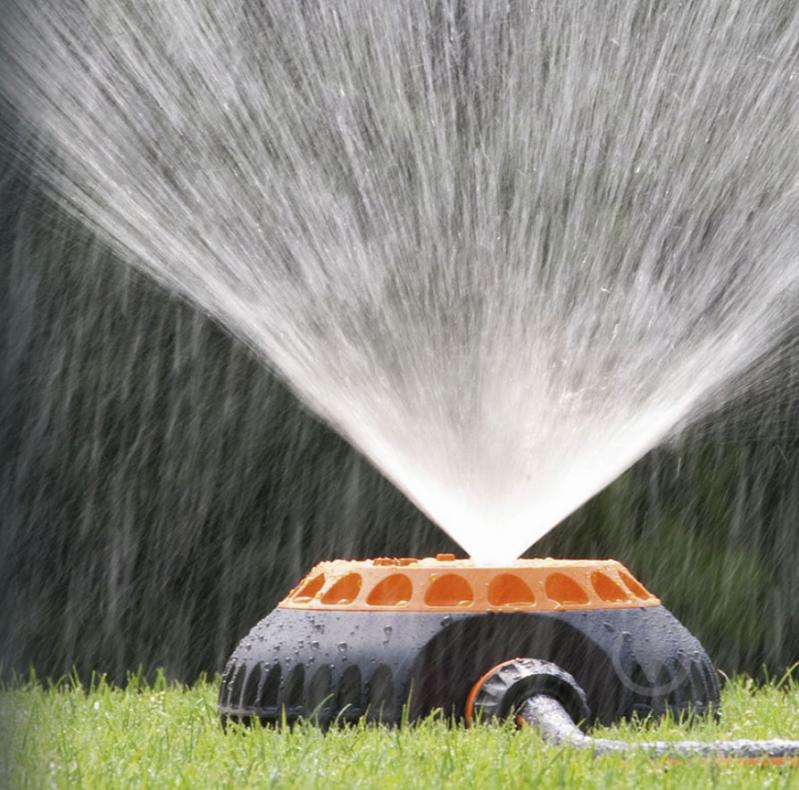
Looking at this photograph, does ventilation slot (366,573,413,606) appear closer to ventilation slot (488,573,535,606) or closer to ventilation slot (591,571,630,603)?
ventilation slot (488,573,535,606)

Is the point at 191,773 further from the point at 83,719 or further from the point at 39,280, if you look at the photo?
the point at 39,280

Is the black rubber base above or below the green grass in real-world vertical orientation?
above

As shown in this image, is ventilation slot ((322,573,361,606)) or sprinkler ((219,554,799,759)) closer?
sprinkler ((219,554,799,759))

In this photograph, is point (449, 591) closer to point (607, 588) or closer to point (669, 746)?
point (607, 588)

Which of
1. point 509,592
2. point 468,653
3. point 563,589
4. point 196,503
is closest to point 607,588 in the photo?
point 563,589

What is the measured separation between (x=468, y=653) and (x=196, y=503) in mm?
1867

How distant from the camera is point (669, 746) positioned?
2.27 m

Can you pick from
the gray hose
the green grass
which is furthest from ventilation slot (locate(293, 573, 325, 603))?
the gray hose

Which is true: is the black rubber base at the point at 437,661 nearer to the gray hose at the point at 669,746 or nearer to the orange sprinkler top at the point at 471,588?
the orange sprinkler top at the point at 471,588

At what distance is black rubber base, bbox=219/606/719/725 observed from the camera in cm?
269

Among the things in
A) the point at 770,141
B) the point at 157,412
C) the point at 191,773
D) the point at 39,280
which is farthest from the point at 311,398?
the point at 191,773

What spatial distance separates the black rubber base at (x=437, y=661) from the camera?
269cm

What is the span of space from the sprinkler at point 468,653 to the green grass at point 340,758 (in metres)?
0.06

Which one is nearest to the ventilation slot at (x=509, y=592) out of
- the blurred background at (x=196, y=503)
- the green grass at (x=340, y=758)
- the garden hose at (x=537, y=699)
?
the garden hose at (x=537, y=699)
